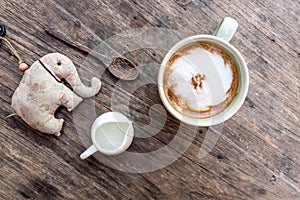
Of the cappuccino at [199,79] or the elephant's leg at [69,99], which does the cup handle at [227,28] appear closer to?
the cappuccino at [199,79]

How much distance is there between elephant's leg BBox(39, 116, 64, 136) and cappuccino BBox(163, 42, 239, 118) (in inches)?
10.2

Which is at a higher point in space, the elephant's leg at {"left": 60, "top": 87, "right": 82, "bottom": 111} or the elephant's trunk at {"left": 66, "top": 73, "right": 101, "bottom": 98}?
the elephant's trunk at {"left": 66, "top": 73, "right": 101, "bottom": 98}

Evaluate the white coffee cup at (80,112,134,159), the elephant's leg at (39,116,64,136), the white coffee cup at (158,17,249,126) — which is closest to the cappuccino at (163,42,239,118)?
the white coffee cup at (158,17,249,126)

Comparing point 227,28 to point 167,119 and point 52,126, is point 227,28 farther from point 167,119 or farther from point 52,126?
point 52,126

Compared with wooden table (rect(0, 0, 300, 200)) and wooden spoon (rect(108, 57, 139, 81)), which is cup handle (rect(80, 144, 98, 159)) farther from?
wooden spoon (rect(108, 57, 139, 81))

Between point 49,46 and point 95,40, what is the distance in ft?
0.35

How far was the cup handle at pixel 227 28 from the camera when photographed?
1121 millimetres

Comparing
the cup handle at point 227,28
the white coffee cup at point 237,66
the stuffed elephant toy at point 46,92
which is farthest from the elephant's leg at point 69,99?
the cup handle at point 227,28

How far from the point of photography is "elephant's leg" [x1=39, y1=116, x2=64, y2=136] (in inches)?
47.1

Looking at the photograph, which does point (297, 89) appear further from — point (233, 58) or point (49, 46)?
point (49, 46)

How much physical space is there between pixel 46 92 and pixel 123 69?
19 centimetres

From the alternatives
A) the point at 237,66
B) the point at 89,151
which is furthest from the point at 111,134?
the point at 237,66

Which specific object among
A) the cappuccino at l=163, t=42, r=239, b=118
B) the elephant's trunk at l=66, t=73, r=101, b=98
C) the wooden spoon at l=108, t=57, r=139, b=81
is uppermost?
the cappuccino at l=163, t=42, r=239, b=118

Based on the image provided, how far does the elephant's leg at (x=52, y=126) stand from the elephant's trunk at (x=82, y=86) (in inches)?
3.2
